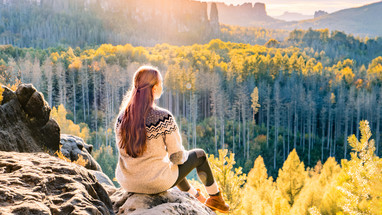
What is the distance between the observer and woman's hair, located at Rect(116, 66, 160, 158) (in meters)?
4.16

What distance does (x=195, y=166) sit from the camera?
15.9 feet

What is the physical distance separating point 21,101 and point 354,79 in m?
67.7

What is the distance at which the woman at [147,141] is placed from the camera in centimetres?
418

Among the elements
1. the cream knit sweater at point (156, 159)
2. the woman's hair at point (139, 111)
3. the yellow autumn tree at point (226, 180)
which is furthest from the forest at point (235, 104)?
the woman's hair at point (139, 111)

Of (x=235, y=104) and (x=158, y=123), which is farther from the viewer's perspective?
(x=235, y=104)

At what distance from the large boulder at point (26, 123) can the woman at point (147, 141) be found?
5.38 ft

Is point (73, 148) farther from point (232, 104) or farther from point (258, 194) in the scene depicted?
point (232, 104)

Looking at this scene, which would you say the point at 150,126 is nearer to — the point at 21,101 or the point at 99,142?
the point at 21,101

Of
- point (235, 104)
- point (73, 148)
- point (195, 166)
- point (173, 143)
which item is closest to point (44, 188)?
point (173, 143)

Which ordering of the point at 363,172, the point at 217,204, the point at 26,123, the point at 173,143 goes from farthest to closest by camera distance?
the point at 363,172 < the point at 26,123 < the point at 217,204 < the point at 173,143

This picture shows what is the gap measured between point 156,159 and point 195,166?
0.73 meters

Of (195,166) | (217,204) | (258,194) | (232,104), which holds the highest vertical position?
(195,166)

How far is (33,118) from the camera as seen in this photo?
5648mm

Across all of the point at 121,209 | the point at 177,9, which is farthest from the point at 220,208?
the point at 177,9
